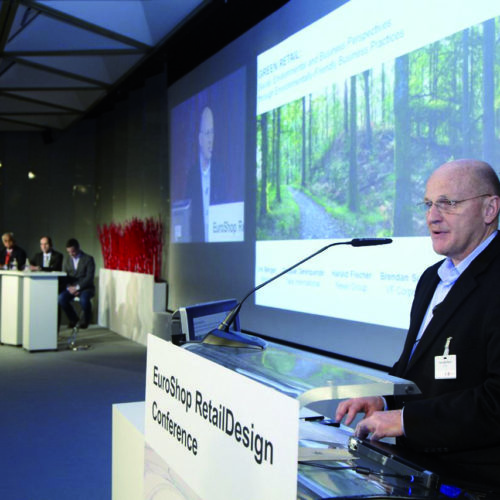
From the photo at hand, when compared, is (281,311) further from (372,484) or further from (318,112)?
(372,484)

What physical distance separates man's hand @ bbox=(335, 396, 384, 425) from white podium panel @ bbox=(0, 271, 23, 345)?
21.0 feet

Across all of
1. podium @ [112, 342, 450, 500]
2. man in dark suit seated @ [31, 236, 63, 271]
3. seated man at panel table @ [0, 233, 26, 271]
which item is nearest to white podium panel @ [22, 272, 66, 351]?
man in dark suit seated @ [31, 236, 63, 271]

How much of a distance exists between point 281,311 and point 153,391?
3168mm

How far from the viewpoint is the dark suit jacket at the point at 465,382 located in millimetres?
1208

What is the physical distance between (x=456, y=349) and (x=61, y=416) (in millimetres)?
3466

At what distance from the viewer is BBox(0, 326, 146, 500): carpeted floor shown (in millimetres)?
2947

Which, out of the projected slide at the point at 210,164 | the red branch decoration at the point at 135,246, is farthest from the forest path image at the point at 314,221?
the red branch decoration at the point at 135,246

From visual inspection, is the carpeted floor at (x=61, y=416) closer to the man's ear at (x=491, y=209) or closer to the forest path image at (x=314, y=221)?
the forest path image at (x=314, y=221)

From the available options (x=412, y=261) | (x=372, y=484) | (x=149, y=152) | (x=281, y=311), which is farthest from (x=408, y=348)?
(x=149, y=152)

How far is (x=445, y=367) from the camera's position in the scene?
1.38m

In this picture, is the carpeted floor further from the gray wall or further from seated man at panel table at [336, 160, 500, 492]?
the gray wall

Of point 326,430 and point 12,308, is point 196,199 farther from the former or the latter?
point 326,430

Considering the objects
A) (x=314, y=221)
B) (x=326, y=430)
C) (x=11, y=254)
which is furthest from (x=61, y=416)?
(x=11, y=254)

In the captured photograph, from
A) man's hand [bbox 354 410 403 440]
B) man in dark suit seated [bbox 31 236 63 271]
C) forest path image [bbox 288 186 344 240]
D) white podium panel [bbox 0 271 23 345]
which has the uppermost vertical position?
forest path image [bbox 288 186 344 240]
